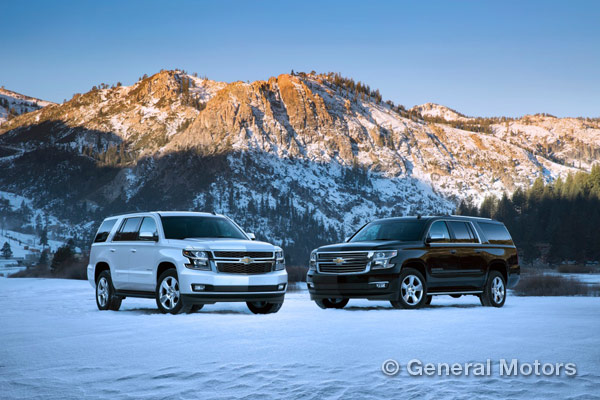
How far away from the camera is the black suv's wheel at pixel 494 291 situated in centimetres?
1727

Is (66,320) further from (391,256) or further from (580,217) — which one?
(580,217)

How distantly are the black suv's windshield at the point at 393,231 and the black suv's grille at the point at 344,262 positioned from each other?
53.4 inches

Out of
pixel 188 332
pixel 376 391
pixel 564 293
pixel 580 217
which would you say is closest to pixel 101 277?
pixel 188 332

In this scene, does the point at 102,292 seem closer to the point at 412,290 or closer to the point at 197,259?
the point at 197,259

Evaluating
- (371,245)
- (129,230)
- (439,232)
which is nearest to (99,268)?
(129,230)

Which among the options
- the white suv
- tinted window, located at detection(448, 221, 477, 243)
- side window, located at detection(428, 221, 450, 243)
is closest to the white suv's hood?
the white suv

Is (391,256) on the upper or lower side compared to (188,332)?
upper

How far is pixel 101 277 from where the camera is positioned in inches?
649

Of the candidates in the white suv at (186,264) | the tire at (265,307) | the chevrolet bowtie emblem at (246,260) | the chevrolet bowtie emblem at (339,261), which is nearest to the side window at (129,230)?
the white suv at (186,264)

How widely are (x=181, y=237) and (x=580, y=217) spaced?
12820 cm

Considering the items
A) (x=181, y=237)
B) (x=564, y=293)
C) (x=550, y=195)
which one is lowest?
(x=564, y=293)

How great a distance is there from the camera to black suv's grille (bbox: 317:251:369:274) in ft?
51.3

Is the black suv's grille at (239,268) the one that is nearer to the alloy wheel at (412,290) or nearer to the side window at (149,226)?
the side window at (149,226)

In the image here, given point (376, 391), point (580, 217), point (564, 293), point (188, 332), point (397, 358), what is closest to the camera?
point (376, 391)
